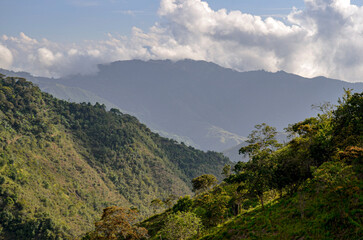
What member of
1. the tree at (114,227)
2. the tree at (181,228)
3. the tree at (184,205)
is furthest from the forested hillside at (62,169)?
the tree at (181,228)

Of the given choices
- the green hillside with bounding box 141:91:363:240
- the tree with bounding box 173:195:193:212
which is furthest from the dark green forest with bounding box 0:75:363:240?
the tree with bounding box 173:195:193:212

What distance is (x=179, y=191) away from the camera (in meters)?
180

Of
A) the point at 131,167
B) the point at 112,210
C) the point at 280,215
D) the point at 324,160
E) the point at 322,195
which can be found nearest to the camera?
the point at 322,195

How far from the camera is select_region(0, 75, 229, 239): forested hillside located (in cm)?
9900

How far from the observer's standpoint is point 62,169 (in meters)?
133

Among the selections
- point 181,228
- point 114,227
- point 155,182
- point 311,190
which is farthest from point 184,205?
point 155,182

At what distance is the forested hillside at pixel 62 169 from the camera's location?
325ft

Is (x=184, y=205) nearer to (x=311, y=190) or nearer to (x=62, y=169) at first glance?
(x=311, y=190)

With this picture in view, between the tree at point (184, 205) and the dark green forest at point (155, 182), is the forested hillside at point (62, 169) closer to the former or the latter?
the dark green forest at point (155, 182)

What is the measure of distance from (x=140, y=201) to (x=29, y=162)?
63.6m

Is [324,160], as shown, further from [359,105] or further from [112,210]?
[112,210]

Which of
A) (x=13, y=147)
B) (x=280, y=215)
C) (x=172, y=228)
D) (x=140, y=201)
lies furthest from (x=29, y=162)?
(x=280, y=215)

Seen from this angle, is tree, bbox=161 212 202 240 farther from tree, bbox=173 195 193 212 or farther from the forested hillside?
the forested hillside

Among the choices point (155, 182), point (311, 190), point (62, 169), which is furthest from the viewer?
point (155, 182)
